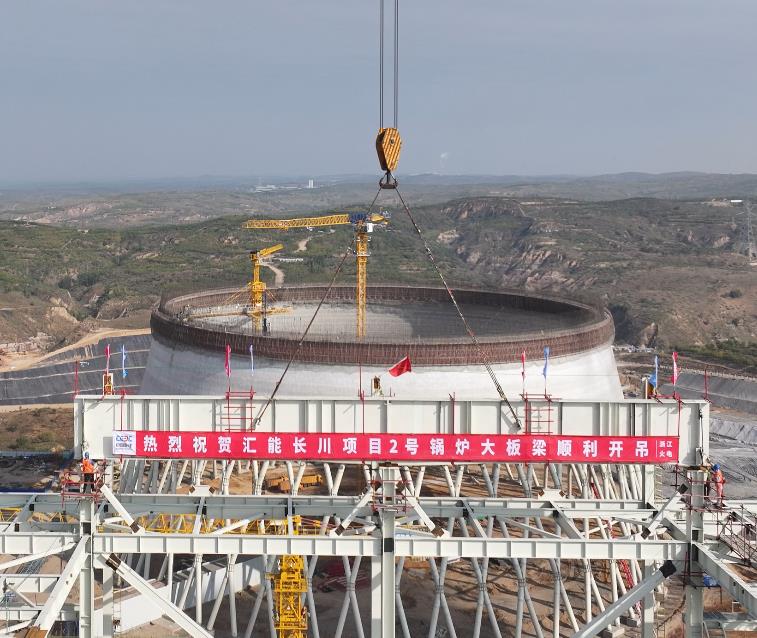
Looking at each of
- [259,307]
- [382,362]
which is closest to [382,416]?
[382,362]

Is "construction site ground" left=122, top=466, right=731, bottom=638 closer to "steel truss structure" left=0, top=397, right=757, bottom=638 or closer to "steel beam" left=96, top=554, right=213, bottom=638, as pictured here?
"steel truss structure" left=0, top=397, right=757, bottom=638

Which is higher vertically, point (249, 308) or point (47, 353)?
point (249, 308)

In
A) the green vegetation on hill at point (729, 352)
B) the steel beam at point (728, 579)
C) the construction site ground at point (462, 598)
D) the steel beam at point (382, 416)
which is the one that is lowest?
the green vegetation on hill at point (729, 352)

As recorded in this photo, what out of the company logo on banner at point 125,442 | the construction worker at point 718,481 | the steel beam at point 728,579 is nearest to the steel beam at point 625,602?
the steel beam at point 728,579

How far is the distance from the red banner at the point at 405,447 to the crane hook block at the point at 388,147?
42.4 feet

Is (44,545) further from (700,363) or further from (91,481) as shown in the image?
(700,363)

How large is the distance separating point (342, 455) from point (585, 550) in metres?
8.33

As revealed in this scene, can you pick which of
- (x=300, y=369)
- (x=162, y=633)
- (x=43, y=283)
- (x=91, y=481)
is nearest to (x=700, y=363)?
(x=300, y=369)

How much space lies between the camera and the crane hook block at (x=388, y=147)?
3950 cm

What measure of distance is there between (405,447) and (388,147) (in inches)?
548

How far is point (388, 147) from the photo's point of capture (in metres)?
39.7

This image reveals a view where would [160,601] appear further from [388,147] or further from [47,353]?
[47,353]

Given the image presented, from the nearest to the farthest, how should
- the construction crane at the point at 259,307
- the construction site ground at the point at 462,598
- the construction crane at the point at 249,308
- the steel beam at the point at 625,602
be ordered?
the steel beam at the point at 625,602 < the construction site ground at the point at 462,598 < the construction crane at the point at 249,308 < the construction crane at the point at 259,307

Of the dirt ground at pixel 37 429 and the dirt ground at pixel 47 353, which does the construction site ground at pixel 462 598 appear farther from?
the dirt ground at pixel 47 353
